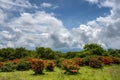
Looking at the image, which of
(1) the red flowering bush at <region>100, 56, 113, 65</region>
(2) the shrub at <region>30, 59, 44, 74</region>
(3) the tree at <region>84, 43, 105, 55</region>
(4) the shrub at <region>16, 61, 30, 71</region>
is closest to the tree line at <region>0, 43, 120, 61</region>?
(3) the tree at <region>84, 43, 105, 55</region>

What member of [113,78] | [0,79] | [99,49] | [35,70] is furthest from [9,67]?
[99,49]

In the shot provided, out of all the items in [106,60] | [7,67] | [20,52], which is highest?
[20,52]

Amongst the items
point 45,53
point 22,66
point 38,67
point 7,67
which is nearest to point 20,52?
point 45,53

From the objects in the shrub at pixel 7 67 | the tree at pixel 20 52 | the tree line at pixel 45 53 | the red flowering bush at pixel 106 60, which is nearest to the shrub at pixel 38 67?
the shrub at pixel 7 67

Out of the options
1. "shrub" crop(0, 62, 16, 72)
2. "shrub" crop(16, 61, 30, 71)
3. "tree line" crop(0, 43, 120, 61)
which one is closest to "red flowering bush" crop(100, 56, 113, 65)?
"tree line" crop(0, 43, 120, 61)

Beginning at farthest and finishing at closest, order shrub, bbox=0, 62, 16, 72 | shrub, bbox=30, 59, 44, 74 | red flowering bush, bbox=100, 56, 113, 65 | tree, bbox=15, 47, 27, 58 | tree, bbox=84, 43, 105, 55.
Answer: tree, bbox=15, 47, 27, 58
tree, bbox=84, 43, 105, 55
red flowering bush, bbox=100, 56, 113, 65
shrub, bbox=0, 62, 16, 72
shrub, bbox=30, 59, 44, 74

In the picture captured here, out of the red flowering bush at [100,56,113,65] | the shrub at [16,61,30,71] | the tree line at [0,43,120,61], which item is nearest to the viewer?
the shrub at [16,61,30,71]

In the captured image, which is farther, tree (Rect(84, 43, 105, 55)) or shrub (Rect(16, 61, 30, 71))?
tree (Rect(84, 43, 105, 55))

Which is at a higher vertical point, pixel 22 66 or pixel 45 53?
pixel 45 53

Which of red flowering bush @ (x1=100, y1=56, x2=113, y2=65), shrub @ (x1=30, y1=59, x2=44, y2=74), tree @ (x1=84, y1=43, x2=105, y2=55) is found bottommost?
shrub @ (x1=30, y1=59, x2=44, y2=74)

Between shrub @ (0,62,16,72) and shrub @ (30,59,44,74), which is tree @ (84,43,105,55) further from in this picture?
shrub @ (30,59,44,74)

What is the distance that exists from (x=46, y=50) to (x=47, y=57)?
148cm

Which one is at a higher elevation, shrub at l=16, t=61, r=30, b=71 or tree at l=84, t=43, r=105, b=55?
tree at l=84, t=43, r=105, b=55

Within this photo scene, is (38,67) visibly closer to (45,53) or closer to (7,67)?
(7,67)
